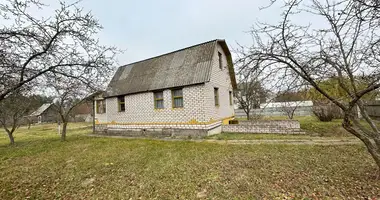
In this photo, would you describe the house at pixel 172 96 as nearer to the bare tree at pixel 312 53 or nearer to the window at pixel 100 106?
the window at pixel 100 106

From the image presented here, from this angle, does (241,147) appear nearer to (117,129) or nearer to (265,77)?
(265,77)

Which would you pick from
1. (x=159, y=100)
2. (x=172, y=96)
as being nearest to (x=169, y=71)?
(x=172, y=96)

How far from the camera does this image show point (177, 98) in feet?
33.9

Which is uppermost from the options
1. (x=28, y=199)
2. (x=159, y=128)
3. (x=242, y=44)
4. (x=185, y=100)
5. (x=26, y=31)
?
(x=26, y=31)

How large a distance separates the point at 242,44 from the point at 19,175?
Result: 7.97 metres

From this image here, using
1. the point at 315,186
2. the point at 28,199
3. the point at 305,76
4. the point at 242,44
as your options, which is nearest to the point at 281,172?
the point at 315,186

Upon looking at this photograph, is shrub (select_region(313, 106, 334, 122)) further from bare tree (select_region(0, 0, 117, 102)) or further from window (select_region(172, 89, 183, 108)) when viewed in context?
bare tree (select_region(0, 0, 117, 102))

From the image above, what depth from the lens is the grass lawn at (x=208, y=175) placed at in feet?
11.0

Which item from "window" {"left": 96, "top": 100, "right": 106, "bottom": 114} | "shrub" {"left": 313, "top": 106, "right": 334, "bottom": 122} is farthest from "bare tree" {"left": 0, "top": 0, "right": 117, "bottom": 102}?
"shrub" {"left": 313, "top": 106, "right": 334, "bottom": 122}

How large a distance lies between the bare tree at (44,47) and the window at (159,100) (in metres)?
4.93

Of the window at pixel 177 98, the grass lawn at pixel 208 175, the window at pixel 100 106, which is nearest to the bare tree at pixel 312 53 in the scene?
the grass lawn at pixel 208 175

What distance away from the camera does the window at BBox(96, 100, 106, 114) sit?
14.1 metres

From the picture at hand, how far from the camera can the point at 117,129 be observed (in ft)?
41.7

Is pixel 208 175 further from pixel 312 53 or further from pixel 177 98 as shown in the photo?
pixel 177 98
